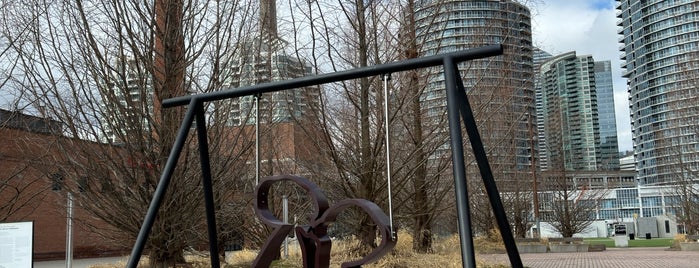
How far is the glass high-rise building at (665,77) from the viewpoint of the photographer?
25.9 m

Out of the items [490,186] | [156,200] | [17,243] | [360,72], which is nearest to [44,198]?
[17,243]

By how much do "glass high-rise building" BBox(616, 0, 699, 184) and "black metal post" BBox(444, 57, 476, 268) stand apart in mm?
21064

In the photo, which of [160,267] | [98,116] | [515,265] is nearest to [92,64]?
[98,116]

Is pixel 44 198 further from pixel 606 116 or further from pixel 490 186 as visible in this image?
pixel 606 116

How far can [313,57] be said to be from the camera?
37.2 ft

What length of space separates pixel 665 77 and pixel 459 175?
4183 cm

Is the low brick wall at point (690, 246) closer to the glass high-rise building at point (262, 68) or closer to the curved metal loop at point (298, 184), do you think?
the glass high-rise building at point (262, 68)

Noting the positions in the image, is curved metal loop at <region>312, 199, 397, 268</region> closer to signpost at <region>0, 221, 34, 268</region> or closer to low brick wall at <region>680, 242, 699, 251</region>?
signpost at <region>0, 221, 34, 268</region>

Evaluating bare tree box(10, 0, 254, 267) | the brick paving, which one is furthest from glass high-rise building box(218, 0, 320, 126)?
the brick paving

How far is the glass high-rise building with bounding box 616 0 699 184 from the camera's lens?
25.9 meters

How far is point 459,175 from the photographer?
3615 mm

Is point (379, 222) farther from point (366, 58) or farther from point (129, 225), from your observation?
point (366, 58)

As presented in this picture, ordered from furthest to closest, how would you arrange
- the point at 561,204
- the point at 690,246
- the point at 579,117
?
the point at 579,117, the point at 561,204, the point at 690,246

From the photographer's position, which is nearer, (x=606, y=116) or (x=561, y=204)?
(x=561, y=204)
